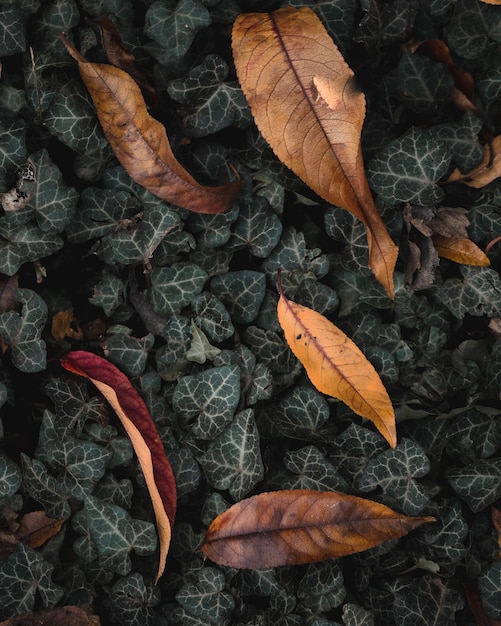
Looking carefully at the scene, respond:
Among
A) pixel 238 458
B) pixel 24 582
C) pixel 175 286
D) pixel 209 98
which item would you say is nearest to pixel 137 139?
pixel 209 98

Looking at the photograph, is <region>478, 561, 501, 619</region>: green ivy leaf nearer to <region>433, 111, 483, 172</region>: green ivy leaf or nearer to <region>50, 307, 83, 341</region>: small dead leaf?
<region>433, 111, 483, 172</region>: green ivy leaf

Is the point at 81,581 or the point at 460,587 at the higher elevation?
the point at 81,581

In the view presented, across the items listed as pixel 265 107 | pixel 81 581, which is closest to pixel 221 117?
pixel 265 107

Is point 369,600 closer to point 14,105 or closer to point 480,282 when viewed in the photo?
point 480,282

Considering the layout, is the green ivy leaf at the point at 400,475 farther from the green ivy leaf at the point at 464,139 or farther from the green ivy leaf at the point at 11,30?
the green ivy leaf at the point at 11,30

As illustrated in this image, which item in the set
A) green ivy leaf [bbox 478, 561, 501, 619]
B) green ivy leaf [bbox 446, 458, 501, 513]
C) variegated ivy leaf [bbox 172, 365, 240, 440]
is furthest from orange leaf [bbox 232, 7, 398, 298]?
green ivy leaf [bbox 478, 561, 501, 619]

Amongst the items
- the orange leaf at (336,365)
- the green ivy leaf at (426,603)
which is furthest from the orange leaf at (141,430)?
the green ivy leaf at (426,603)

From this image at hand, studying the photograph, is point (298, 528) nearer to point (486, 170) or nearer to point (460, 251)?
point (460, 251)
